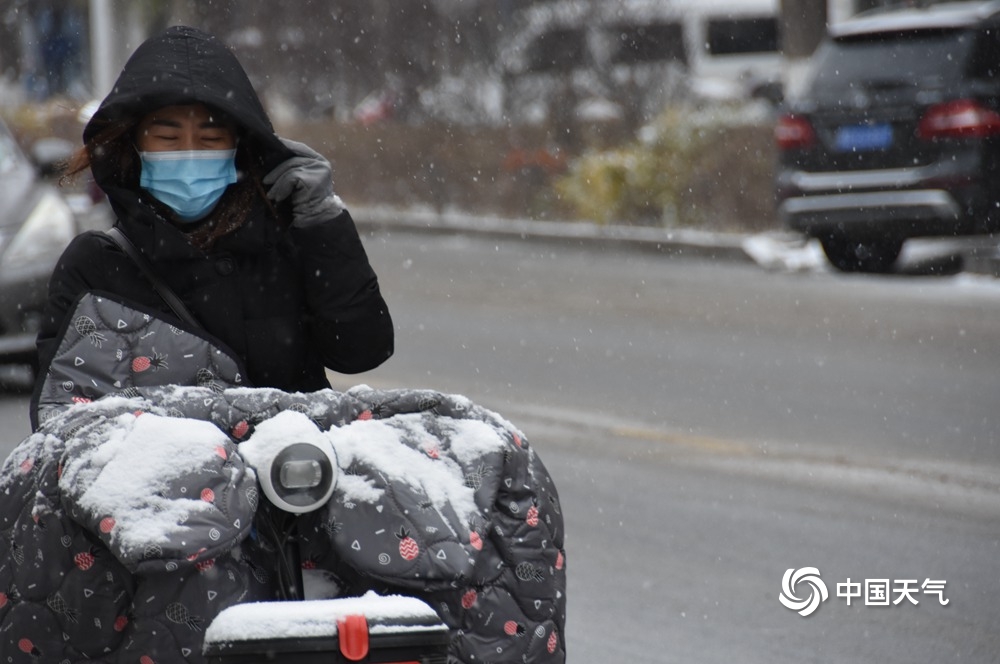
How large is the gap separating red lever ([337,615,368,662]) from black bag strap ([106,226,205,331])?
95 centimetres

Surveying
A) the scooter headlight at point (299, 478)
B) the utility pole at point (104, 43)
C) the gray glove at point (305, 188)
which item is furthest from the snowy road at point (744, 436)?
the utility pole at point (104, 43)

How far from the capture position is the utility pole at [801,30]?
19.7 metres

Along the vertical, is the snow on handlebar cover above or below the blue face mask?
below

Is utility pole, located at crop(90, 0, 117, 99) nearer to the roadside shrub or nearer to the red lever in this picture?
the roadside shrub

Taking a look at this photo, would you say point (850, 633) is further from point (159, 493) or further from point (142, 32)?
point (142, 32)

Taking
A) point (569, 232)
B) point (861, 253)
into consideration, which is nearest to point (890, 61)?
point (861, 253)

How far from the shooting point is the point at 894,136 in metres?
13.8

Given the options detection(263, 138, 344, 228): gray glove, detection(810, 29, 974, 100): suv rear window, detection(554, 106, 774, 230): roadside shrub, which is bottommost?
detection(554, 106, 774, 230): roadside shrub

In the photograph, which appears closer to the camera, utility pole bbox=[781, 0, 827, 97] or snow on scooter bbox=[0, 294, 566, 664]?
snow on scooter bbox=[0, 294, 566, 664]

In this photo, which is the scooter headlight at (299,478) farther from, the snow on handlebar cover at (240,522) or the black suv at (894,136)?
the black suv at (894,136)

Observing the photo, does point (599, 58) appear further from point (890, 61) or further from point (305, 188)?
point (305, 188)

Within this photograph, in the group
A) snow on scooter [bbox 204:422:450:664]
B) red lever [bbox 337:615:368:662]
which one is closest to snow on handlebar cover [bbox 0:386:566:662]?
snow on scooter [bbox 204:422:450:664]

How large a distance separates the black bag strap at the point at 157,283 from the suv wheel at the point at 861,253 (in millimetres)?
11771

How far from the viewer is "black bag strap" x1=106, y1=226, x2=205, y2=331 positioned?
3189mm
